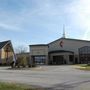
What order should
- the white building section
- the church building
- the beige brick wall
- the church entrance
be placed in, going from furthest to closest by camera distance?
1. the church entrance
2. the beige brick wall
3. the white building section
4. the church building

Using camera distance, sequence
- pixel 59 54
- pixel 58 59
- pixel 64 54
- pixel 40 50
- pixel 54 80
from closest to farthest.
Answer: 1. pixel 54 80
2. pixel 64 54
3. pixel 40 50
4. pixel 59 54
5. pixel 58 59

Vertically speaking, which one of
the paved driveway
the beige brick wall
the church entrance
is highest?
the beige brick wall

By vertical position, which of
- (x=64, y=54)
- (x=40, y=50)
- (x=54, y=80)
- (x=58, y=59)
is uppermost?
(x=40, y=50)

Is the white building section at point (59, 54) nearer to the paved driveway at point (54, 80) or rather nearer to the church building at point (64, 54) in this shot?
the church building at point (64, 54)

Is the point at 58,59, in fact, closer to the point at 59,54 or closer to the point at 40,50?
the point at 59,54

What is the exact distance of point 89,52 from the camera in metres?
83.4

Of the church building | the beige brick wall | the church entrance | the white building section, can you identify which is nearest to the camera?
the church building

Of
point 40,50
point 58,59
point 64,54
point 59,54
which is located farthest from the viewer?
point 58,59

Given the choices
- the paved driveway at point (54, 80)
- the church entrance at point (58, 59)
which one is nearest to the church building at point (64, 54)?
the church entrance at point (58, 59)

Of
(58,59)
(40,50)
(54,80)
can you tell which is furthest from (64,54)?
(54,80)

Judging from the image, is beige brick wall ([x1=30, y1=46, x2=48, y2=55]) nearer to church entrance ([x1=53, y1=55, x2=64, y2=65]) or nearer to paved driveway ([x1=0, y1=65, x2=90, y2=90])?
church entrance ([x1=53, y1=55, x2=64, y2=65])

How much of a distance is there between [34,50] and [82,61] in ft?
47.9

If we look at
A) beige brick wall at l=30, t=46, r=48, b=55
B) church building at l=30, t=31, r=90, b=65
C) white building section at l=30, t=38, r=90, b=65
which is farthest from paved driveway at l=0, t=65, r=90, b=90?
beige brick wall at l=30, t=46, r=48, b=55

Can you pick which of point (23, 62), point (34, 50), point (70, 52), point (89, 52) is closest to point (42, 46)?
point (34, 50)
